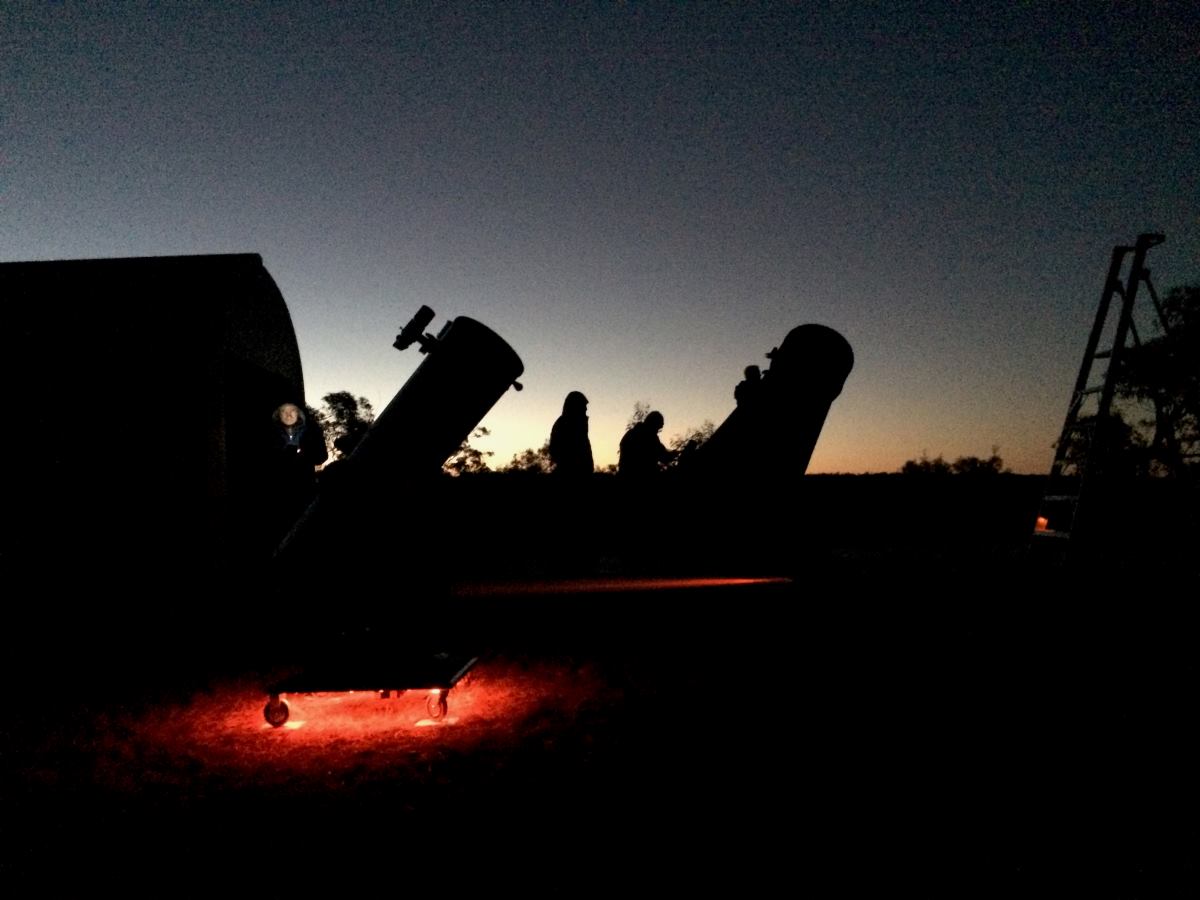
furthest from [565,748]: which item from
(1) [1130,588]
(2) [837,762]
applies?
(1) [1130,588]

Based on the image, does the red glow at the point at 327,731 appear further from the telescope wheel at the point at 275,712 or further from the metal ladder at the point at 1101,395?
the metal ladder at the point at 1101,395

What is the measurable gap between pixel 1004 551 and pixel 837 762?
9529mm

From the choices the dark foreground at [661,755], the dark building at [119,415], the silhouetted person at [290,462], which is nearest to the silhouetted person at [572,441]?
the dark foreground at [661,755]

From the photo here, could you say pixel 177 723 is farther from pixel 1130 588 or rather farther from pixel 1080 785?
pixel 1130 588

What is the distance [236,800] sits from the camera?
3758 mm

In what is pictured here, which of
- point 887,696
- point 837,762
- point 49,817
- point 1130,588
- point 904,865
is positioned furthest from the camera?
point 1130,588

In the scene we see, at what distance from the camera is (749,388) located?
7723 mm

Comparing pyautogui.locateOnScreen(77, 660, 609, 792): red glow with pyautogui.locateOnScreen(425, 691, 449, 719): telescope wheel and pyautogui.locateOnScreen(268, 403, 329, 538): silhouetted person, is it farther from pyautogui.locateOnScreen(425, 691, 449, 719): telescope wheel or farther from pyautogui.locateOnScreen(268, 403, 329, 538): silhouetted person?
pyautogui.locateOnScreen(268, 403, 329, 538): silhouetted person

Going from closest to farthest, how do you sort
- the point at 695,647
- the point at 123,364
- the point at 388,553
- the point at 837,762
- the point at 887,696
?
the point at 837,762 < the point at 887,696 < the point at 388,553 < the point at 695,647 < the point at 123,364

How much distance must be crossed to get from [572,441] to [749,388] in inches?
79.6

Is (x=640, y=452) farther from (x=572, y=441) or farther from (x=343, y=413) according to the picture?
(x=343, y=413)

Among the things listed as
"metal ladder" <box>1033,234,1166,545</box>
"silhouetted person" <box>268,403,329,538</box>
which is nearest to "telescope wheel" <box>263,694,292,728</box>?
"silhouetted person" <box>268,403,329,538</box>

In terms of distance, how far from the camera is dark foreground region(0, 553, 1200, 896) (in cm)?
301

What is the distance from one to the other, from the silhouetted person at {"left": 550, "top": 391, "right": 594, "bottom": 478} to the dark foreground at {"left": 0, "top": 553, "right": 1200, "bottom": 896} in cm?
190
